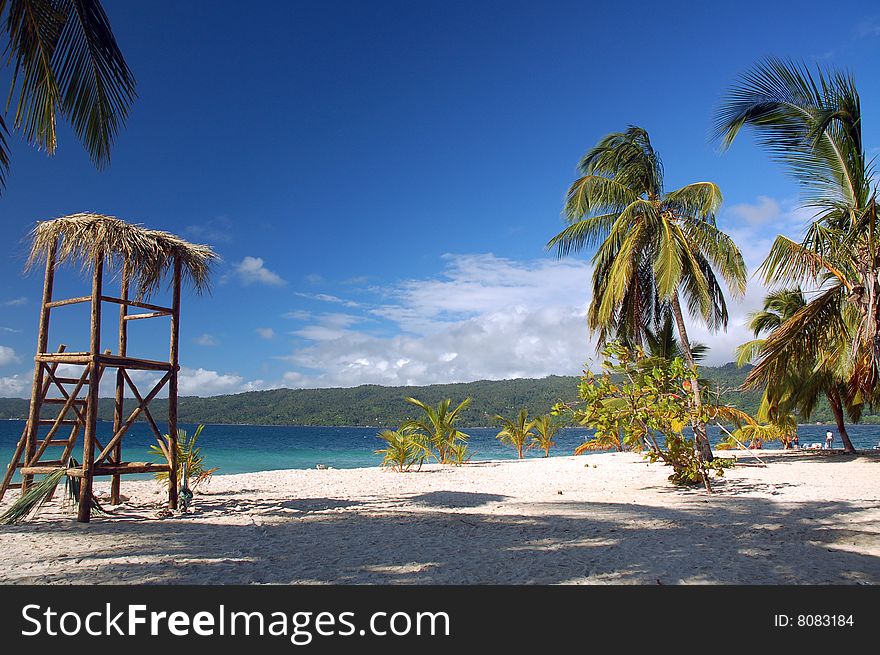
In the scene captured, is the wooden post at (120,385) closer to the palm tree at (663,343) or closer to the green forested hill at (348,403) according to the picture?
the palm tree at (663,343)

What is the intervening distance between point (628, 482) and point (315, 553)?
8247 millimetres

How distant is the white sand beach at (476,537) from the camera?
4.46 meters

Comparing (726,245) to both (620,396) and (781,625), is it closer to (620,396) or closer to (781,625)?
(620,396)

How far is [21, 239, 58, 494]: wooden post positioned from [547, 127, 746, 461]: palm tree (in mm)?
10904

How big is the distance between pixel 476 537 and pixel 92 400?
15.9 ft

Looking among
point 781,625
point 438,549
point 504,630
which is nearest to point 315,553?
point 438,549

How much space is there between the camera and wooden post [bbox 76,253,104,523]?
689 centimetres

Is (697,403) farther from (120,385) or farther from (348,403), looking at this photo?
(348,403)

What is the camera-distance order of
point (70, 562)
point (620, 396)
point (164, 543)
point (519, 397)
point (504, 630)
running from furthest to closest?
point (519, 397), point (620, 396), point (164, 543), point (70, 562), point (504, 630)

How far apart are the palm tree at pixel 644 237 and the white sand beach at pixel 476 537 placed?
14.7 ft

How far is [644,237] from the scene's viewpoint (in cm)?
1391

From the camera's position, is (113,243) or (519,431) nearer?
(113,243)

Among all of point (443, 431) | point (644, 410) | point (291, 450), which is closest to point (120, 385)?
point (644, 410)

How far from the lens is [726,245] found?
13211 mm
